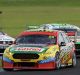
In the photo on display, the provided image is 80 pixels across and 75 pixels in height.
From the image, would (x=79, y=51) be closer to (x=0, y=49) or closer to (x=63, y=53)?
(x=0, y=49)

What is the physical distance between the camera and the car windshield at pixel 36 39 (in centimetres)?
1972

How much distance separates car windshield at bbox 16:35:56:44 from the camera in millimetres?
19719

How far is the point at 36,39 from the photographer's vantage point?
65.3ft

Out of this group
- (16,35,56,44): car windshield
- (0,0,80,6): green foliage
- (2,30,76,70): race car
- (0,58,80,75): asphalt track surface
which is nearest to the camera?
(0,58,80,75): asphalt track surface

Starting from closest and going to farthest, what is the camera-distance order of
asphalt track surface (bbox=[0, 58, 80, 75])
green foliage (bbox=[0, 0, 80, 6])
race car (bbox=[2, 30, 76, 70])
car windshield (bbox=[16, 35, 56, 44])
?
asphalt track surface (bbox=[0, 58, 80, 75])
race car (bbox=[2, 30, 76, 70])
car windshield (bbox=[16, 35, 56, 44])
green foliage (bbox=[0, 0, 80, 6])

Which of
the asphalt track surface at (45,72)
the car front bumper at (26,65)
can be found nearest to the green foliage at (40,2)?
the asphalt track surface at (45,72)

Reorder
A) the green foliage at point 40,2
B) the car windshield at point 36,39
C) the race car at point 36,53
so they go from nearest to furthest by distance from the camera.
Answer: the race car at point 36,53, the car windshield at point 36,39, the green foliage at point 40,2

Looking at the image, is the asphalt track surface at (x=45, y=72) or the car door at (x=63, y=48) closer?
the asphalt track surface at (x=45, y=72)

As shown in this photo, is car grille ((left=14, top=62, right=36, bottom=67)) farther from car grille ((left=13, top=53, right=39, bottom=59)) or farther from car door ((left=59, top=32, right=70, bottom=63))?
car door ((left=59, top=32, right=70, bottom=63))

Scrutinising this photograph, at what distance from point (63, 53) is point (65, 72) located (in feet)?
4.68

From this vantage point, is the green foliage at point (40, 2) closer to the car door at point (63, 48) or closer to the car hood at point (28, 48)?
the car door at point (63, 48)

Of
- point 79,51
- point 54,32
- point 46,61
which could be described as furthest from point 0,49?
point 46,61

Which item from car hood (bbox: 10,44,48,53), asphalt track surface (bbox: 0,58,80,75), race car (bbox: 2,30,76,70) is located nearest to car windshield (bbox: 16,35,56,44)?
race car (bbox: 2,30,76,70)

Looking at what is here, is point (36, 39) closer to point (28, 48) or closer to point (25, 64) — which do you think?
point (28, 48)
